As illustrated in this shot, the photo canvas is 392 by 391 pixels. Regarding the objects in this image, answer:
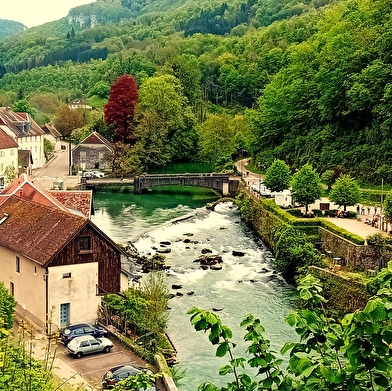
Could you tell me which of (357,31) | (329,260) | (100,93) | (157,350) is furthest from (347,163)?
(100,93)

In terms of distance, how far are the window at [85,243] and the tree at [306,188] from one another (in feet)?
78.5

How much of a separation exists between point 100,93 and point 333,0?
5815 cm

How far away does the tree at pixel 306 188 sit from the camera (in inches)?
1868

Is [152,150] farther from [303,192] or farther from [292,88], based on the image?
[303,192]

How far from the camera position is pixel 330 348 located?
26.2ft

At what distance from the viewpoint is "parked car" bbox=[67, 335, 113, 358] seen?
2338 centimetres

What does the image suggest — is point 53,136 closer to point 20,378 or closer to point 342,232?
point 342,232

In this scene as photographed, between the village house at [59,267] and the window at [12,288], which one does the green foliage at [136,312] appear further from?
the window at [12,288]

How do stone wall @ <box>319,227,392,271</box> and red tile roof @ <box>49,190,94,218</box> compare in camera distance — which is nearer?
red tile roof @ <box>49,190,94,218</box>

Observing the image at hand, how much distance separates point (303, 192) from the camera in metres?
47.4

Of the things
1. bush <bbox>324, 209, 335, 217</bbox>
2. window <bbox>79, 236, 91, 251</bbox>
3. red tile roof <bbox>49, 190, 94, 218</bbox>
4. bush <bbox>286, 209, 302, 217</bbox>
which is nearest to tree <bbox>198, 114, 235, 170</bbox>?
bush <bbox>286, 209, 302, 217</bbox>

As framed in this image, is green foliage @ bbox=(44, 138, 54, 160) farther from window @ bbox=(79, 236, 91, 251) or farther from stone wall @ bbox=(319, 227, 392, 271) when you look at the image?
window @ bbox=(79, 236, 91, 251)

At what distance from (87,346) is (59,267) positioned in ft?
11.8

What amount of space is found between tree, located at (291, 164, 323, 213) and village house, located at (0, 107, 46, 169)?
36.9m
